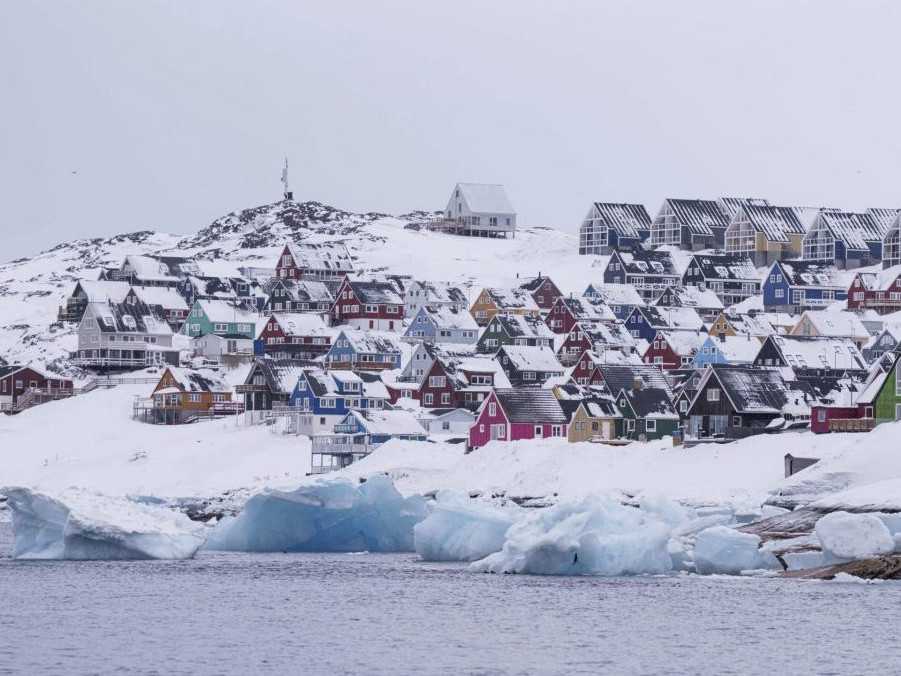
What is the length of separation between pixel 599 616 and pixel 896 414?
37.0m

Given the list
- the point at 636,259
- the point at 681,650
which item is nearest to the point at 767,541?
the point at 681,650

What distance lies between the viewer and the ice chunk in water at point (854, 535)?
52.7 meters

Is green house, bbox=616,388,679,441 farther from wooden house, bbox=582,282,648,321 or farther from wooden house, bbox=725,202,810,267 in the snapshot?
wooden house, bbox=725,202,810,267

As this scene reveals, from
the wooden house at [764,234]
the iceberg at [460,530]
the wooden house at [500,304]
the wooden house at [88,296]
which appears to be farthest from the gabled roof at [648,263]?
the iceberg at [460,530]

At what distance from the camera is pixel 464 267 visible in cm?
16462

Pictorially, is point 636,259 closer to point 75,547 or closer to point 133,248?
point 133,248

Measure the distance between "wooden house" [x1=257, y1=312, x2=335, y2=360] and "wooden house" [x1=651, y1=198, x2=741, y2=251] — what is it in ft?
132

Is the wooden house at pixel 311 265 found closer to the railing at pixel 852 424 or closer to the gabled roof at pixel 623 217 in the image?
the gabled roof at pixel 623 217

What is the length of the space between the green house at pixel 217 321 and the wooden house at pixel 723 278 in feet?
107

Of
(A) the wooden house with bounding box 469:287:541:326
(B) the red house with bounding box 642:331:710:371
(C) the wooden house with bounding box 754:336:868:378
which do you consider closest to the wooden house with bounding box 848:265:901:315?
(B) the red house with bounding box 642:331:710:371

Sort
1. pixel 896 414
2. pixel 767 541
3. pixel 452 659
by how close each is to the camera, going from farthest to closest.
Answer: pixel 896 414
pixel 767 541
pixel 452 659

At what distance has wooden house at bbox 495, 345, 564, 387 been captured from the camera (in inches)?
4798

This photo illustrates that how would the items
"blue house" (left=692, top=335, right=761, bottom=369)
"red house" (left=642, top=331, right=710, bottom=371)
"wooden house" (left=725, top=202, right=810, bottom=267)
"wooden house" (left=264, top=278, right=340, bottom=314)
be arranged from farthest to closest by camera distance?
"wooden house" (left=725, top=202, right=810, bottom=267) → "wooden house" (left=264, top=278, right=340, bottom=314) → "red house" (left=642, top=331, right=710, bottom=371) → "blue house" (left=692, top=335, right=761, bottom=369)

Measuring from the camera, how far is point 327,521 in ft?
Result: 221
